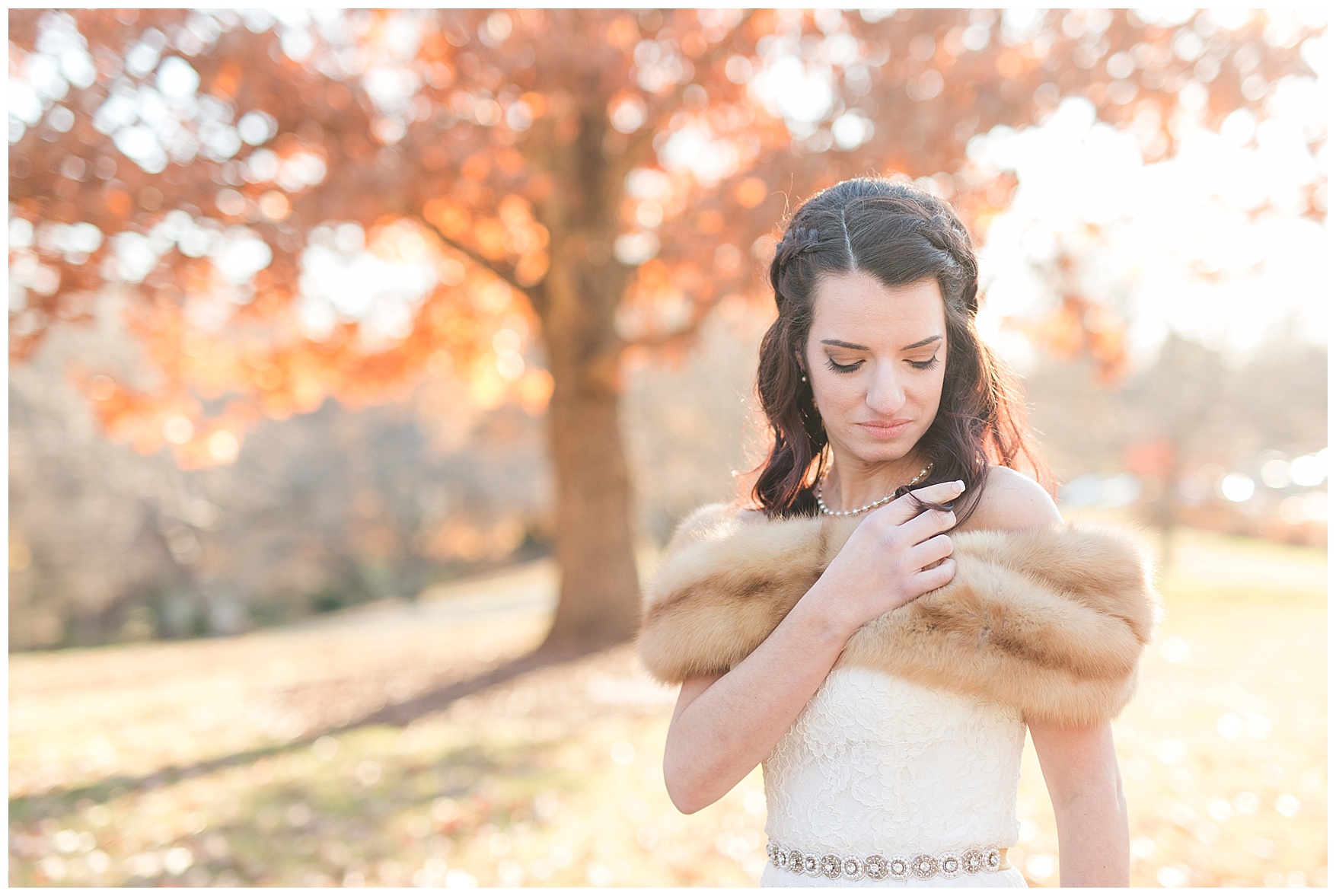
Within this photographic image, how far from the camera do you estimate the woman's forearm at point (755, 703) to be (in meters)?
1.70

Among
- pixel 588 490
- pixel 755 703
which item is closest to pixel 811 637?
pixel 755 703

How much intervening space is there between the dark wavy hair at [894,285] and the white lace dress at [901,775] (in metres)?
0.39

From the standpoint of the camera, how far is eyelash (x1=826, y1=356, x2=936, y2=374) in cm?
185

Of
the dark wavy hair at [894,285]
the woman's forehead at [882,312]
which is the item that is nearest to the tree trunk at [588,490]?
the dark wavy hair at [894,285]

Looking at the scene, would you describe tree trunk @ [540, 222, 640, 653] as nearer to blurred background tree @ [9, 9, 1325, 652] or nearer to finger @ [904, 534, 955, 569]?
blurred background tree @ [9, 9, 1325, 652]

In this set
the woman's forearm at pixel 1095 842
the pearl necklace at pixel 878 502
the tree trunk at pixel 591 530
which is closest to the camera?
the woman's forearm at pixel 1095 842

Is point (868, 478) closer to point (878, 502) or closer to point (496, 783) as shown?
point (878, 502)

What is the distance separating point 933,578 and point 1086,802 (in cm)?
48

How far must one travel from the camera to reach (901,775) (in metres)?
1.81

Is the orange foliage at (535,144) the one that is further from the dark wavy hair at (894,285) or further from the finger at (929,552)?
the finger at (929,552)

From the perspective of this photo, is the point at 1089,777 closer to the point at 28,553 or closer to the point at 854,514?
the point at 854,514

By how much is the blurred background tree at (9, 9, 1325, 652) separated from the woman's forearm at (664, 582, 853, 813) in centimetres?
312

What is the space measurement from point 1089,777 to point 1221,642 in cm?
1022

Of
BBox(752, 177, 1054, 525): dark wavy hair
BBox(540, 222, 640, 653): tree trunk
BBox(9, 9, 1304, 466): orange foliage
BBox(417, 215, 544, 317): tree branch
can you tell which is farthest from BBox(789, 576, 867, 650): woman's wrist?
BBox(540, 222, 640, 653): tree trunk
